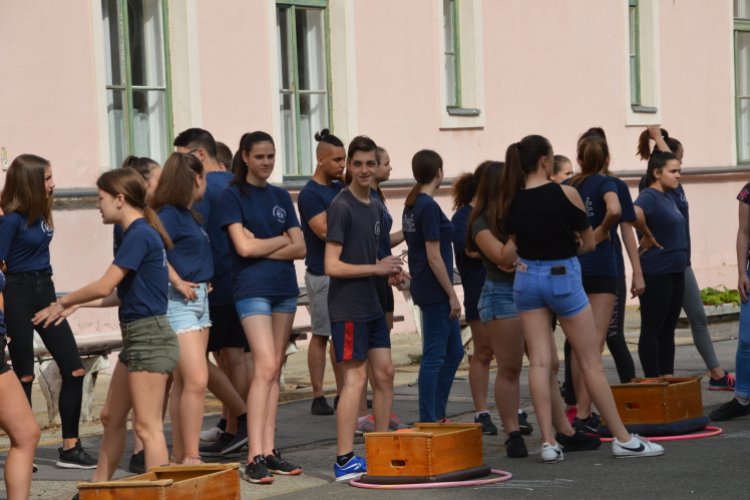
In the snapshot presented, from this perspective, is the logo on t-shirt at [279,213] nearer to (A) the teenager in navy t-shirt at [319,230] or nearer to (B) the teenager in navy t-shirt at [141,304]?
(A) the teenager in navy t-shirt at [319,230]

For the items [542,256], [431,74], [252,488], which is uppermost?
→ [431,74]

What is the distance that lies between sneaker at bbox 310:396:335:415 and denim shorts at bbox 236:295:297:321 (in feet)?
7.02

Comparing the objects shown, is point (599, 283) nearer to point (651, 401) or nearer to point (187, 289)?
point (651, 401)

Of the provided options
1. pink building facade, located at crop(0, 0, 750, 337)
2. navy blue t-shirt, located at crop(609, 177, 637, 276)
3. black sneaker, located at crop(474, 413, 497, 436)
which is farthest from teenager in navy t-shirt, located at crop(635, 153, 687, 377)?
pink building facade, located at crop(0, 0, 750, 337)

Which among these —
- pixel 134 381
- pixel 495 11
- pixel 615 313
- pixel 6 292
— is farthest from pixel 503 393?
pixel 495 11

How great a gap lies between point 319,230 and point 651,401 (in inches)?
94.8

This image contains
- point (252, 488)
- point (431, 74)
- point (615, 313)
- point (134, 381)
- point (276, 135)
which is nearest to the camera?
point (134, 381)

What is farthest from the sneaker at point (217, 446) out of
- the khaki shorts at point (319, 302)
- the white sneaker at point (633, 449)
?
the white sneaker at point (633, 449)

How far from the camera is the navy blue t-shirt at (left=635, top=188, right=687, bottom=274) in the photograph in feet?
26.9

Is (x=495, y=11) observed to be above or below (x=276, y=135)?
above

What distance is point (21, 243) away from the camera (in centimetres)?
662

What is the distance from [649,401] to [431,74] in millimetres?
8572

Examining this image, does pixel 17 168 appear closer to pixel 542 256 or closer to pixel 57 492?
pixel 57 492

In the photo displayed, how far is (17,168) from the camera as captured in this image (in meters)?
6.58
